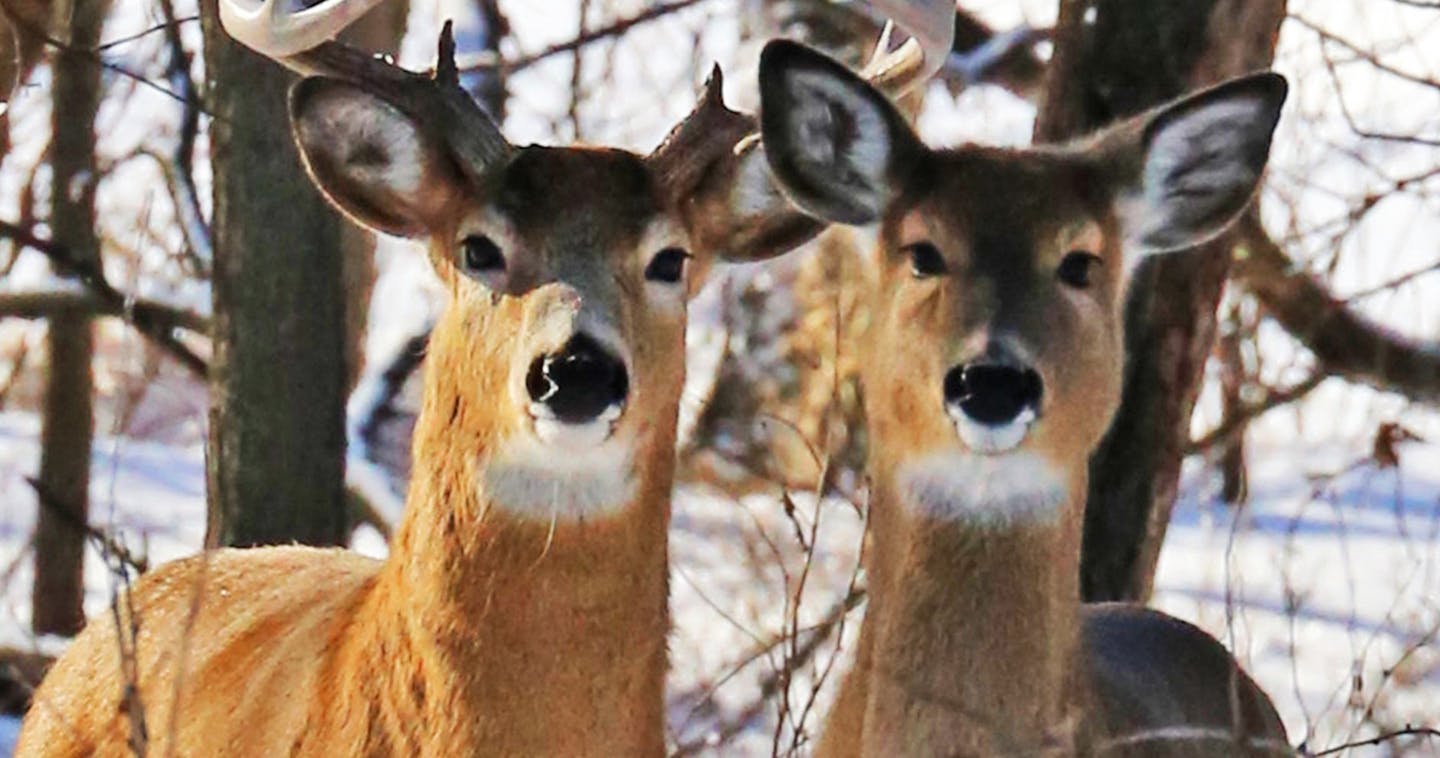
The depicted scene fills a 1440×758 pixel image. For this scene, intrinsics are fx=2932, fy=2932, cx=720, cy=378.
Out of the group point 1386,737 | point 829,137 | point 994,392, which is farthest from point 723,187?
point 1386,737

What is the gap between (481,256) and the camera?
18.5ft

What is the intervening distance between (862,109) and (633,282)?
28.9 inches

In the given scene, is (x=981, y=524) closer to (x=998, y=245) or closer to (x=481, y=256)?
(x=998, y=245)

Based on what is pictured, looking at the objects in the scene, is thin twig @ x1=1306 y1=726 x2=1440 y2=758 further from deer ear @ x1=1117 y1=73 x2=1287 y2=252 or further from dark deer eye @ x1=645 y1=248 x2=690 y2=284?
dark deer eye @ x1=645 y1=248 x2=690 y2=284

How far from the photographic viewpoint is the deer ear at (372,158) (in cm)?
584

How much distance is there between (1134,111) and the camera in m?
8.26

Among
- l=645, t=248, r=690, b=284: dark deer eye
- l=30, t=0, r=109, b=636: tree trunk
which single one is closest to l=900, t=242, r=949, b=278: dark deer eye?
l=645, t=248, r=690, b=284: dark deer eye

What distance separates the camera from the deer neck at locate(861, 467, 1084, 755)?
5.64 m

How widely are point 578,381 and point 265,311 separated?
2902mm

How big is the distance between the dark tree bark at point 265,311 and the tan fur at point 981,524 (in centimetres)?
255

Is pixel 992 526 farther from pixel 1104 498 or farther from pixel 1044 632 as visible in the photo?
pixel 1104 498

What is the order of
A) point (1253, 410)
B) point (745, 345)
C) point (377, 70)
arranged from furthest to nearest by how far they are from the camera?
1. point (745, 345)
2. point (1253, 410)
3. point (377, 70)

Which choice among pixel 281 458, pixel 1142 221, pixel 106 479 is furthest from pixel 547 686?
pixel 106 479

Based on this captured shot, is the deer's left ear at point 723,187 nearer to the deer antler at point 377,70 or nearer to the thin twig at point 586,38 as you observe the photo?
the deer antler at point 377,70
